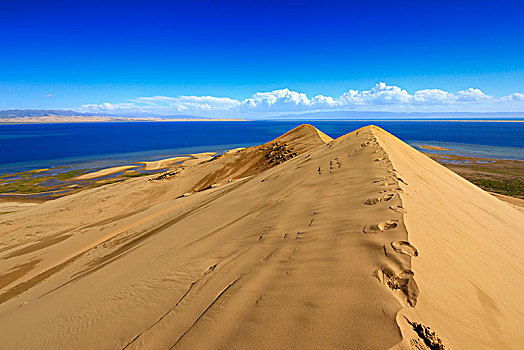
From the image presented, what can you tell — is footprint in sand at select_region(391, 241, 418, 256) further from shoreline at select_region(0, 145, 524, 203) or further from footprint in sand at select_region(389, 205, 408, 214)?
shoreline at select_region(0, 145, 524, 203)

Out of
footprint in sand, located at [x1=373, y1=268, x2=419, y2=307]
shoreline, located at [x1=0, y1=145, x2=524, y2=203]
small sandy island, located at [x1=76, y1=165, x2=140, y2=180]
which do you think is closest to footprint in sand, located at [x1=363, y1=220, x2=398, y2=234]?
footprint in sand, located at [x1=373, y1=268, x2=419, y2=307]

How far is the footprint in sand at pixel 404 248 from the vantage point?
9.95 feet

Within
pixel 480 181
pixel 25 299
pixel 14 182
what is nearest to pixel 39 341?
pixel 25 299

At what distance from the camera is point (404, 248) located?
3107mm

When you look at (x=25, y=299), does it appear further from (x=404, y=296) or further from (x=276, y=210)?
(x=404, y=296)

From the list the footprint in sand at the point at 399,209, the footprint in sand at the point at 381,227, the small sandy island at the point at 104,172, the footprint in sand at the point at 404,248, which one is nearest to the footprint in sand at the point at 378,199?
the footprint in sand at the point at 399,209

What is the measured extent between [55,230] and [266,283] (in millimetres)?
16245

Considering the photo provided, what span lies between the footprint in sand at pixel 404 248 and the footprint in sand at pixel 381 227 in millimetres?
422

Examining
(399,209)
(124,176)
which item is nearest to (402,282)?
(399,209)

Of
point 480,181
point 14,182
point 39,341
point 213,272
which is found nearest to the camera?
point 39,341

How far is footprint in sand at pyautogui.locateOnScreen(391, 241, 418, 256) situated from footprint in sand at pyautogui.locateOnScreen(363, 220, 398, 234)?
1.38 ft

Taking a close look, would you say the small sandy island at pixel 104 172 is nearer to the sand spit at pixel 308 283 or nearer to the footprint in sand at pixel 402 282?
the sand spit at pixel 308 283

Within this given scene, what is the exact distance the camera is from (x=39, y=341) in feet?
11.7

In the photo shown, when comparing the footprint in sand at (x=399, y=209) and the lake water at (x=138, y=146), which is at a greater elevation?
the footprint in sand at (x=399, y=209)
